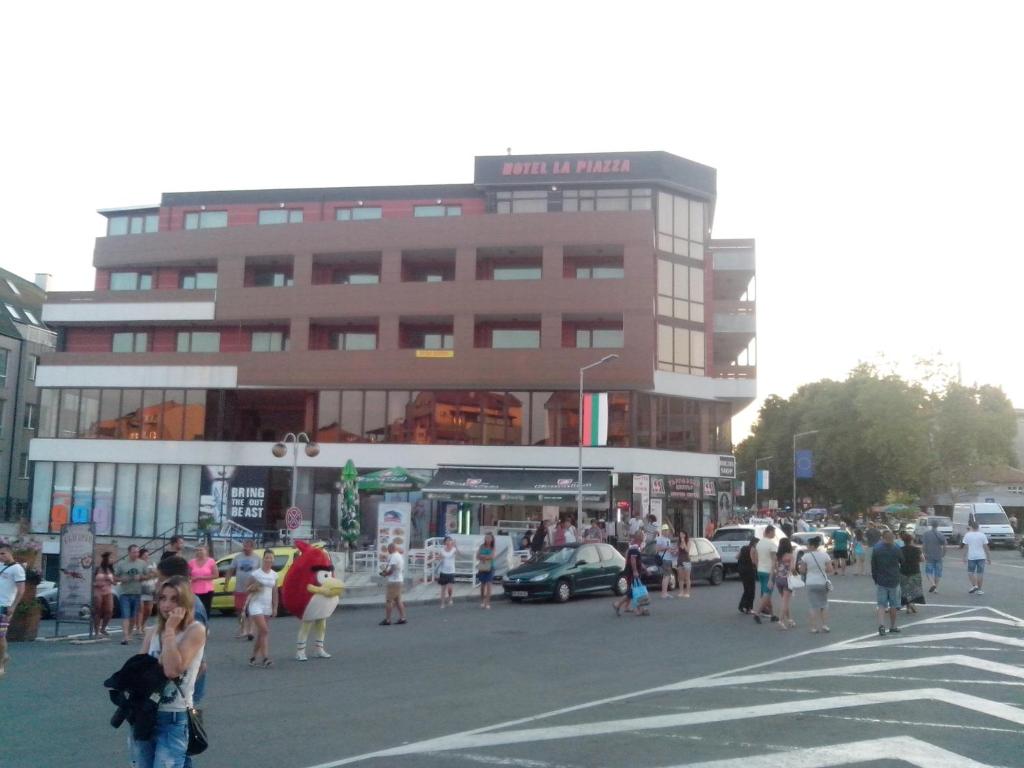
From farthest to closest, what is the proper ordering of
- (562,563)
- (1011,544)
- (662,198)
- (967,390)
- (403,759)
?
1. (967,390)
2. (1011,544)
3. (662,198)
4. (562,563)
5. (403,759)

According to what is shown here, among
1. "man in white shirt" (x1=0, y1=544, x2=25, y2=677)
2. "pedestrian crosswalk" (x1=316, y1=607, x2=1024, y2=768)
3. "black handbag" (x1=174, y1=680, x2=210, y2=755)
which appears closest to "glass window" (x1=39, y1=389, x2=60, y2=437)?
"man in white shirt" (x1=0, y1=544, x2=25, y2=677)

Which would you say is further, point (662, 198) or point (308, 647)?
point (662, 198)

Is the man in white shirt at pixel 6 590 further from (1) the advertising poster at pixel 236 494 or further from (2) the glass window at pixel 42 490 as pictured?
(2) the glass window at pixel 42 490

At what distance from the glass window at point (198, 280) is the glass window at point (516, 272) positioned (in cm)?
1363

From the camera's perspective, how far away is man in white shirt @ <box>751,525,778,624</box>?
18641mm

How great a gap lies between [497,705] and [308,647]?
580 cm

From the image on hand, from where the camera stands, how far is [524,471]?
132 feet

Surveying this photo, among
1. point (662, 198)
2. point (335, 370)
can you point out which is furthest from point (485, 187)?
point (335, 370)

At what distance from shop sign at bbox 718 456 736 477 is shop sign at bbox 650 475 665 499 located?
3.38m

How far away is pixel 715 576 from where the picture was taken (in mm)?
28047

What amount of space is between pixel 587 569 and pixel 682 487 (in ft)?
58.9

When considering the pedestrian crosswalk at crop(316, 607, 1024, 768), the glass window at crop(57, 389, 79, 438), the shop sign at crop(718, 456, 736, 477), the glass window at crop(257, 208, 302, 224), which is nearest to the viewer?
the pedestrian crosswalk at crop(316, 607, 1024, 768)

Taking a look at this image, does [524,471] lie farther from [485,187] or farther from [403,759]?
[403,759]

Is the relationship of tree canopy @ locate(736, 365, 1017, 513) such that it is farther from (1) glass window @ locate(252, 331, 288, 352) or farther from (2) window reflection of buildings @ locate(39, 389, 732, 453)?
(1) glass window @ locate(252, 331, 288, 352)
